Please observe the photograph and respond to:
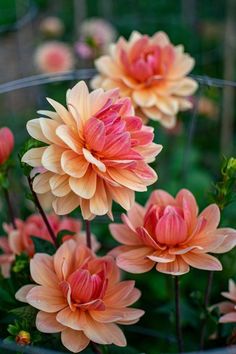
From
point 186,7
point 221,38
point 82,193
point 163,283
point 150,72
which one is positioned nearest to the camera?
point 82,193

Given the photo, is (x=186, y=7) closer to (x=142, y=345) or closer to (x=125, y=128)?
(x=142, y=345)

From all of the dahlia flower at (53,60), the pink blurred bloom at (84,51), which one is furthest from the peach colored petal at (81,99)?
the dahlia flower at (53,60)

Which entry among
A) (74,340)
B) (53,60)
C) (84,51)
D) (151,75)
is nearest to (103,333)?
(74,340)

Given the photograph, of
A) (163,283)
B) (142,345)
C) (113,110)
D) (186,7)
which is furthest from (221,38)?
(113,110)

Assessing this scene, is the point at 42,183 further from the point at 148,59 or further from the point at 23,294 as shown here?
the point at 148,59

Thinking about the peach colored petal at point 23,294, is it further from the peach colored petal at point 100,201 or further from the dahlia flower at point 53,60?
the dahlia flower at point 53,60
